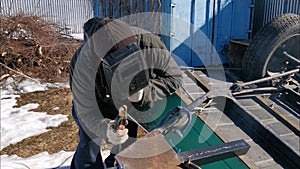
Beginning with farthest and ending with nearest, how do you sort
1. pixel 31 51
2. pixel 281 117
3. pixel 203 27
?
pixel 31 51
pixel 203 27
pixel 281 117

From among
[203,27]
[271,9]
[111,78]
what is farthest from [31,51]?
[111,78]

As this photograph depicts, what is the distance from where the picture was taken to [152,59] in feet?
6.78

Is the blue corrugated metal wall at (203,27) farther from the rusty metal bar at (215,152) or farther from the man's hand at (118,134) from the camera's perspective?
the man's hand at (118,134)

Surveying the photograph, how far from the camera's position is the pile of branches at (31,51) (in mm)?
5781

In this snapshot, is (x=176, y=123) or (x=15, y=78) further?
(x=15, y=78)

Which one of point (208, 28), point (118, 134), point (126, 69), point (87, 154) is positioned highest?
point (208, 28)

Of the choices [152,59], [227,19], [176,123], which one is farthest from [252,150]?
[227,19]

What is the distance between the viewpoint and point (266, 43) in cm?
243

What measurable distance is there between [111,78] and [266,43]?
152cm

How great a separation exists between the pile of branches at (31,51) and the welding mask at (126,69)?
463 cm

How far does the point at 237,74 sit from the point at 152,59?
3.90 ft

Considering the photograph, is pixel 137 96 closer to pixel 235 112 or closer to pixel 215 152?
pixel 215 152

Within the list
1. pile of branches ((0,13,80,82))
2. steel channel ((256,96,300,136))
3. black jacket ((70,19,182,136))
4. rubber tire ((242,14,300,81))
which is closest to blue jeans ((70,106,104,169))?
black jacket ((70,19,182,136))

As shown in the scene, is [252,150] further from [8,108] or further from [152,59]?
[8,108]
